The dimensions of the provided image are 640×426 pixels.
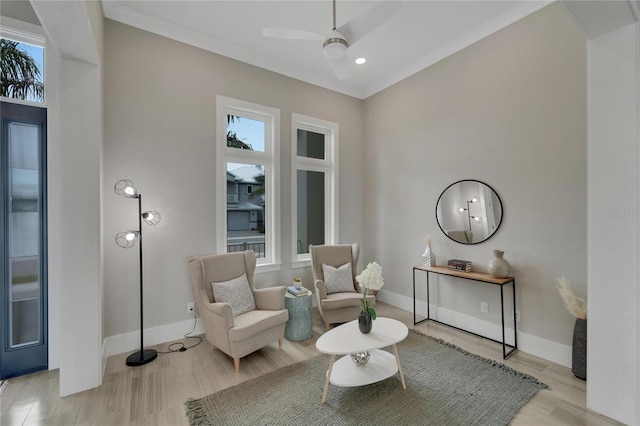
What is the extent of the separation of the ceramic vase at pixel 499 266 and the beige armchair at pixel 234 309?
221 cm

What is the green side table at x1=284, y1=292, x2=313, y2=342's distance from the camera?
10.5 ft

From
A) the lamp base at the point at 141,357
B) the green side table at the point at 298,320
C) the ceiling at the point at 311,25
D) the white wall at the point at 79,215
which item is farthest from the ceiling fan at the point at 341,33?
the lamp base at the point at 141,357

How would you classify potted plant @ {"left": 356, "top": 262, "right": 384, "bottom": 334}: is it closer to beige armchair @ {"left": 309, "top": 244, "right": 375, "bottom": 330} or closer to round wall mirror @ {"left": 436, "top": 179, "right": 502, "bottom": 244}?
beige armchair @ {"left": 309, "top": 244, "right": 375, "bottom": 330}

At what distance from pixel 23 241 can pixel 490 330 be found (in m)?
4.66

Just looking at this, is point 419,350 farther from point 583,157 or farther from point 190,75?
point 190,75

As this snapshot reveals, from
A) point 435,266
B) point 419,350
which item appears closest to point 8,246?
point 419,350

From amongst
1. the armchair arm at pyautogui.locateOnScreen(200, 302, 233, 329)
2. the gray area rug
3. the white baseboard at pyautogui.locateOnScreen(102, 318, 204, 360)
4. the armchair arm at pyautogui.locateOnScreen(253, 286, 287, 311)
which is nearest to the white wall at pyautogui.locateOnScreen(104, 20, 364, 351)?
the white baseboard at pyautogui.locateOnScreen(102, 318, 204, 360)

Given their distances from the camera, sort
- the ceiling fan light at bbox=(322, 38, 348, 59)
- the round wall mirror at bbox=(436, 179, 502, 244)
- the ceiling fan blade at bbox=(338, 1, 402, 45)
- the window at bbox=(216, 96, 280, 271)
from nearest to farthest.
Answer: the ceiling fan blade at bbox=(338, 1, 402, 45) → the ceiling fan light at bbox=(322, 38, 348, 59) → the round wall mirror at bbox=(436, 179, 502, 244) → the window at bbox=(216, 96, 280, 271)

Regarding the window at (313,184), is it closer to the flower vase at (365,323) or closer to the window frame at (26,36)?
the flower vase at (365,323)

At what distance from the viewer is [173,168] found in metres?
3.23

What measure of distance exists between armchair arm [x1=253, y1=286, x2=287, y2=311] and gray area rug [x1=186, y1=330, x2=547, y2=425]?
62cm

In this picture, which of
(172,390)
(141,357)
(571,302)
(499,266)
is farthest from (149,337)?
(571,302)

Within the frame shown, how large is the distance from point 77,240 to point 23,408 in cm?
124

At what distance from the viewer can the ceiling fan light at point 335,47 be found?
7.18 ft
